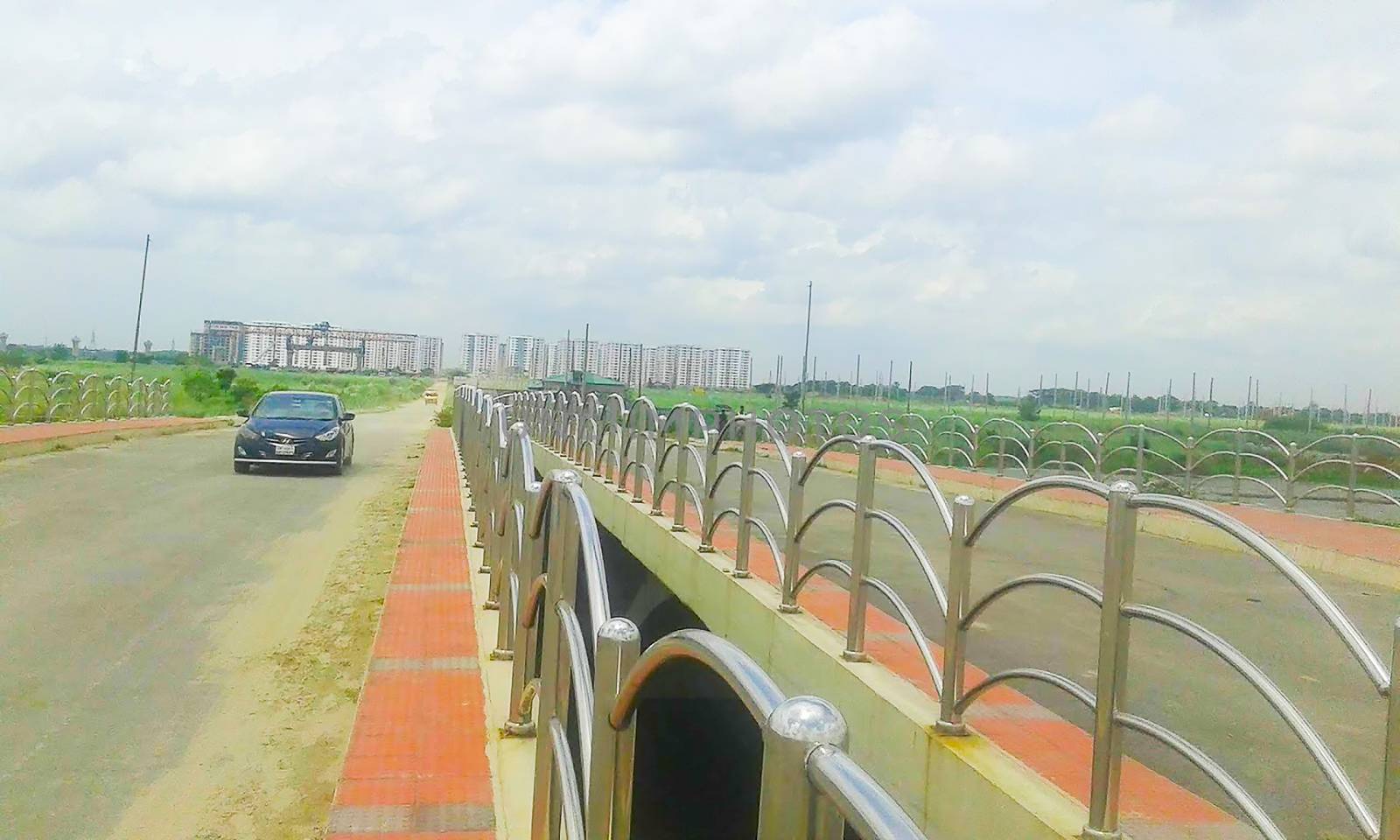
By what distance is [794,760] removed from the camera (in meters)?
1.31

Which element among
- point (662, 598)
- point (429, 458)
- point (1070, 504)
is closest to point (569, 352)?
point (429, 458)

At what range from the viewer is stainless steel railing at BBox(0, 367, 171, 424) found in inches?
917

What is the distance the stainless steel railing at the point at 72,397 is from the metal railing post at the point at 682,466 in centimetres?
1962

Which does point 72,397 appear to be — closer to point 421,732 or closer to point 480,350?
point 421,732

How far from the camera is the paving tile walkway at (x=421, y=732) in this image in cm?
385

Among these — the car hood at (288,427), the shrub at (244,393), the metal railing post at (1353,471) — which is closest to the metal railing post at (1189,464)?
the metal railing post at (1353,471)

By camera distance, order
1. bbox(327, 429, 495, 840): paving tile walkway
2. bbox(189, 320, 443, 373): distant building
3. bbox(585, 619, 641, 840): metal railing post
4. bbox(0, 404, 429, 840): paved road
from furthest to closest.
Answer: bbox(189, 320, 443, 373): distant building
bbox(0, 404, 429, 840): paved road
bbox(327, 429, 495, 840): paving tile walkway
bbox(585, 619, 641, 840): metal railing post

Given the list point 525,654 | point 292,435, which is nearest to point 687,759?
point 525,654

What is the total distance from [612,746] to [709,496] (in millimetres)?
5081

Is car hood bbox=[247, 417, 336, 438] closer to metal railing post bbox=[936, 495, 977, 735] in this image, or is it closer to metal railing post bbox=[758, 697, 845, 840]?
metal railing post bbox=[936, 495, 977, 735]

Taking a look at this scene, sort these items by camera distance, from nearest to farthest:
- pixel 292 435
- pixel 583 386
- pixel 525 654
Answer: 1. pixel 525 654
2. pixel 292 435
3. pixel 583 386

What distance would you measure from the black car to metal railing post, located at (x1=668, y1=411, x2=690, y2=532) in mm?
11355

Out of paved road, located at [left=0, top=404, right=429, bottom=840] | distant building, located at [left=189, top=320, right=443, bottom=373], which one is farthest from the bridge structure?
distant building, located at [left=189, top=320, right=443, bottom=373]

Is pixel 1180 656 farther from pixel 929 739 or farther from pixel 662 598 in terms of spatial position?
pixel 662 598
